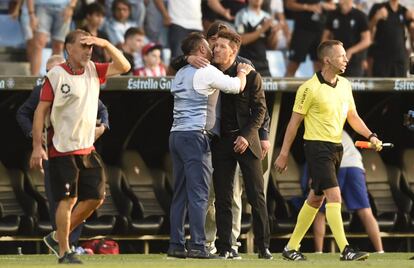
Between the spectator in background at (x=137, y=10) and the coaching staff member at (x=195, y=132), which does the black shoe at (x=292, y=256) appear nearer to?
the coaching staff member at (x=195, y=132)

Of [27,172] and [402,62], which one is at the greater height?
[402,62]

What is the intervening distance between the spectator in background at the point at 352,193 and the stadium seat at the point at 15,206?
10.0 ft

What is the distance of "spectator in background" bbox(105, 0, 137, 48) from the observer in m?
17.3

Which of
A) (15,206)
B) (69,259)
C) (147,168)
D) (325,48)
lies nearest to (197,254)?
(69,259)

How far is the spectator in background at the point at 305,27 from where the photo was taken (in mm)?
17547

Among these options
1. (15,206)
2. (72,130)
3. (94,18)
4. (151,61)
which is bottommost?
(15,206)

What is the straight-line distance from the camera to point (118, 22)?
57.0 ft

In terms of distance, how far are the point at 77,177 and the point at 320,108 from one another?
232 centimetres

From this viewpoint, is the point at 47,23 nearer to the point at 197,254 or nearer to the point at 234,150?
the point at 234,150

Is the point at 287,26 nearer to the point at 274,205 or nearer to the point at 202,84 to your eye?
the point at 274,205

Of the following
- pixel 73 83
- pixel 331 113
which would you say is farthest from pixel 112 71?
pixel 331 113

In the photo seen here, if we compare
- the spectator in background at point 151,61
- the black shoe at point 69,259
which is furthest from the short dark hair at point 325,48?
the spectator in background at point 151,61

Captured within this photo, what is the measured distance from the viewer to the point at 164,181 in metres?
17.6

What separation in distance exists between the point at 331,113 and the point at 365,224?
353cm
